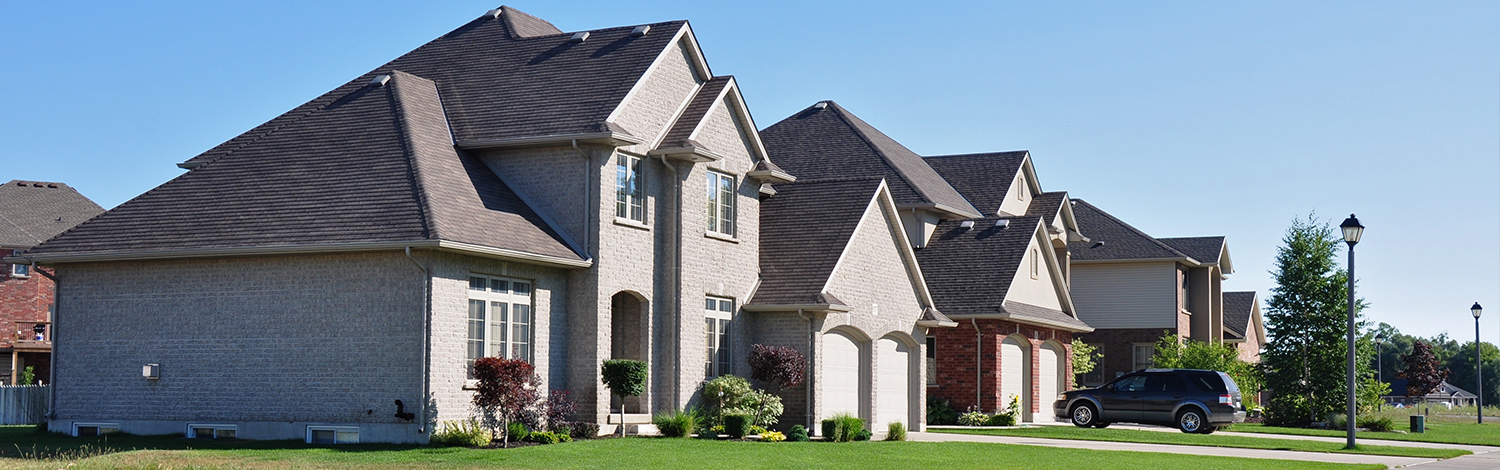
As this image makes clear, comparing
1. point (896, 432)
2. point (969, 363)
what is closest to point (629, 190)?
point (896, 432)

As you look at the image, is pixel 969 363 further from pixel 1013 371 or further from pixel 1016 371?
pixel 1016 371

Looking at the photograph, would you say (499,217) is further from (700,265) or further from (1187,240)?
(1187,240)

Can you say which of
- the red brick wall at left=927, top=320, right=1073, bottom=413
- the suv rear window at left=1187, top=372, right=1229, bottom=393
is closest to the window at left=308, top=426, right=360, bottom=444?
the red brick wall at left=927, top=320, right=1073, bottom=413

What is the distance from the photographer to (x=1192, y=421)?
109ft

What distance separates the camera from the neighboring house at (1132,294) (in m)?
47.5

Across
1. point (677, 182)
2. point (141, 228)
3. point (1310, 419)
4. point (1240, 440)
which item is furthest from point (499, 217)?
point (1310, 419)

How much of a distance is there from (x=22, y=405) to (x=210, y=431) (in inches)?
339

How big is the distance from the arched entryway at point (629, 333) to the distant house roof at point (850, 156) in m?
13.2

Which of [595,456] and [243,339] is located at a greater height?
[243,339]

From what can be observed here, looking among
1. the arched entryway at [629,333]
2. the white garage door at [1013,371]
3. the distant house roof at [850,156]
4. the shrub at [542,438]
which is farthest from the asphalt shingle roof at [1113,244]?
the shrub at [542,438]

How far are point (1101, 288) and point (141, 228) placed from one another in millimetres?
33278

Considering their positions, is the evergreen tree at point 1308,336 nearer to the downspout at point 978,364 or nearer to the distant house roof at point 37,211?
the downspout at point 978,364

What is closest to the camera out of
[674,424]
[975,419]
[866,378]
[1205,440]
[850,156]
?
[674,424]

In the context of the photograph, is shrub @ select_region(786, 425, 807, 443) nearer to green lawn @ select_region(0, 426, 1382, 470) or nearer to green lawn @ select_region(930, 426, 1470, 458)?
green lawn @ select_region(0, 426, 1382, 470)
